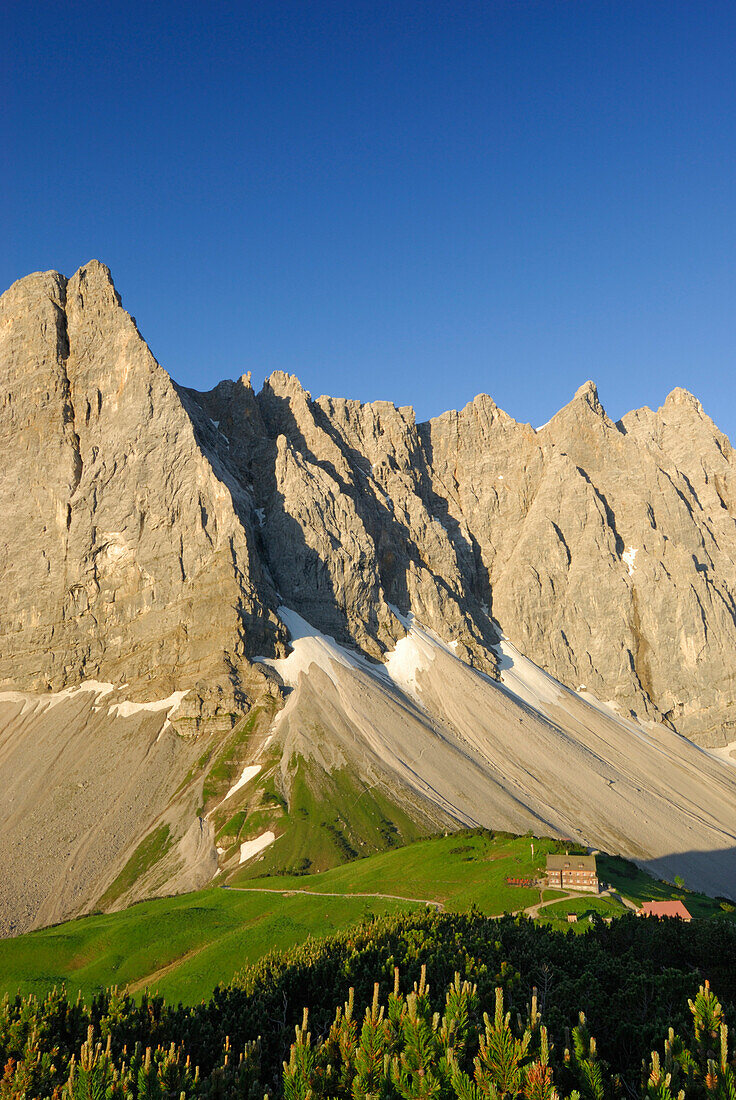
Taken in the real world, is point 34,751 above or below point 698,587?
below

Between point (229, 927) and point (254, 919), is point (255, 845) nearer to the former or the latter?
point (254, 919)

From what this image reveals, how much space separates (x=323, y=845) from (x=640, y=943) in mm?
75113

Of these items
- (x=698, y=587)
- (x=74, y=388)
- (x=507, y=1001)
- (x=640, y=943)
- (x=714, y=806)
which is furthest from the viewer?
(x=698, y=587)

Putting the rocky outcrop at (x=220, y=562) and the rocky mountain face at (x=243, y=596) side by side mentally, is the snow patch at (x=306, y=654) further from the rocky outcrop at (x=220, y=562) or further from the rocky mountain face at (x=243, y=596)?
the rocky outcrop at (x=220, y=562)

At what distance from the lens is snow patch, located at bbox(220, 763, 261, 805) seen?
4427 inches

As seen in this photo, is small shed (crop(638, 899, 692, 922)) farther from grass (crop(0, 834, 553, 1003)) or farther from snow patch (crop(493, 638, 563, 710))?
A: snow patch (crop(493, 638, 563, 710))

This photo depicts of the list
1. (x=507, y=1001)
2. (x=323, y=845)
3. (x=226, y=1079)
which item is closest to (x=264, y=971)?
(x=507, y=1001)

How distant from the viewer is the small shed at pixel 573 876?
166 feet

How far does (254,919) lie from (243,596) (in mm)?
88291

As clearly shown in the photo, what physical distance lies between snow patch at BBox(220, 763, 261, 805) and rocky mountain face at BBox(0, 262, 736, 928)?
1736 millimetres

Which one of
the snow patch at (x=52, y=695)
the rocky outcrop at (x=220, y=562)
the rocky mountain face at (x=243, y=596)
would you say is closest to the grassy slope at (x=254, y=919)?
the rocky mountain face at (x=243, y=596)

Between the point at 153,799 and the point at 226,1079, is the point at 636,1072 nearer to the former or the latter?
the point at 226,1079

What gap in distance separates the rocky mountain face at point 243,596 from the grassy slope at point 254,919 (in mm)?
39883

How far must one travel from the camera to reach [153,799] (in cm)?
11025
